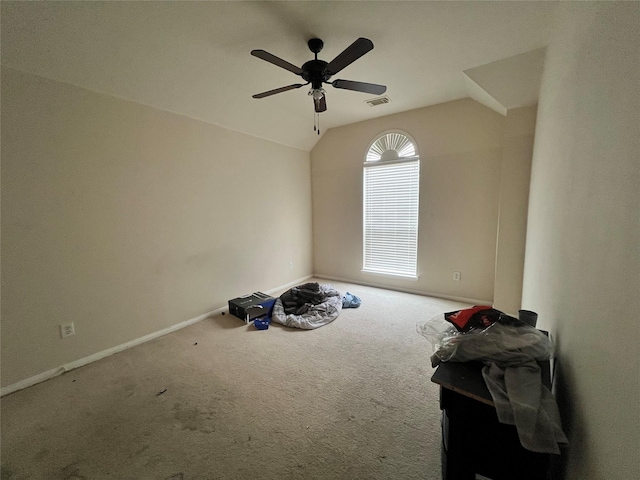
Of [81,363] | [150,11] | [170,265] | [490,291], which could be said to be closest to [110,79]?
[150,11]

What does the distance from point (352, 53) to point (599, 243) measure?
5.56 feet

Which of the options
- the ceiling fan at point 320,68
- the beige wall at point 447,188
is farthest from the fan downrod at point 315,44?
the beige wall at point 447,188

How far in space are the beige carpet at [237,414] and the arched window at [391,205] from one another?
5.48ft

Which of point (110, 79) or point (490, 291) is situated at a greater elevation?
point (110, 79)

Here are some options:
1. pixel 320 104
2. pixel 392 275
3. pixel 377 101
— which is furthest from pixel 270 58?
pixel 392 275

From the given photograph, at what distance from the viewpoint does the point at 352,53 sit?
66.2 inches

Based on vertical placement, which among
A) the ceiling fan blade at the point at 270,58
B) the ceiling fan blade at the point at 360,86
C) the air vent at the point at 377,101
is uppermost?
the air vent at the point at 377,101

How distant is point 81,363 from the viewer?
87.1 inches

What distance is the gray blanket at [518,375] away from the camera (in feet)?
2.70

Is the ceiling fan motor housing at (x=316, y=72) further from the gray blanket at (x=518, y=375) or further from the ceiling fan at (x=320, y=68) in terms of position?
the gray blanket at (x=518, y=375)

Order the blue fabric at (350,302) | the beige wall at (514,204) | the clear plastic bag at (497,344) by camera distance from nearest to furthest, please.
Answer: the clear plastic bag at (497,344), the beige wall at (514,204), the blue fabric at (350,302)

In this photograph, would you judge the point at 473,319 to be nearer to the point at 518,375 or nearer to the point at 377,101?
the point at 518,375

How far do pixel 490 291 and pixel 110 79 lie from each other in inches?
187

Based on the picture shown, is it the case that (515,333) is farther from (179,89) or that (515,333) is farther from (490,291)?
(179,89)
